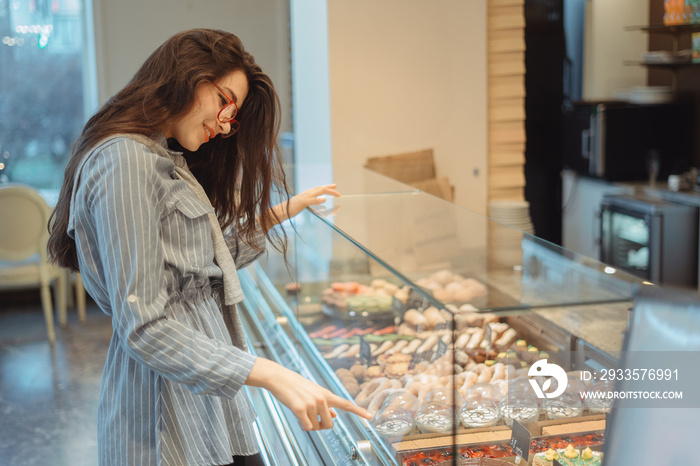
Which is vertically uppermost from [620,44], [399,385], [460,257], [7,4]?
[7,4]

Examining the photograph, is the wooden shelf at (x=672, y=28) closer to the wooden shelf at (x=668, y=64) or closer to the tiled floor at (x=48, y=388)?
the wooden shelf at (x=668, y=64)

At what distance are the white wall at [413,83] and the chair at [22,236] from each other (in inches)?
83.8

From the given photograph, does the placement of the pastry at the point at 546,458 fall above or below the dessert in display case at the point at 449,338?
below

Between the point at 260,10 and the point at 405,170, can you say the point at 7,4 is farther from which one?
the point at 405,170

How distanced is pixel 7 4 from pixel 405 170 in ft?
12.6

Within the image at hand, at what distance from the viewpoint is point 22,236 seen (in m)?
5.11

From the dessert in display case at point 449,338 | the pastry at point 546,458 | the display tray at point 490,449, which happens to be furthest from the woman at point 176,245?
the pastry at point 546,458

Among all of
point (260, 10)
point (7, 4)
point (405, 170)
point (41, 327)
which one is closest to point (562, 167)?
point (405, 170)

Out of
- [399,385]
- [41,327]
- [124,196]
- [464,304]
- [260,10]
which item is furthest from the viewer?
[260,10]

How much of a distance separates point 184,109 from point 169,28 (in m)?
5.66

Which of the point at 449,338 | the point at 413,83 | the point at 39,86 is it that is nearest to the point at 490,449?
the point at 449,338

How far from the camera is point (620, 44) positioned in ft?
21.6

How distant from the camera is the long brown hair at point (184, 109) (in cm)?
131

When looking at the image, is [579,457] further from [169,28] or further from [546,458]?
[169,28]
